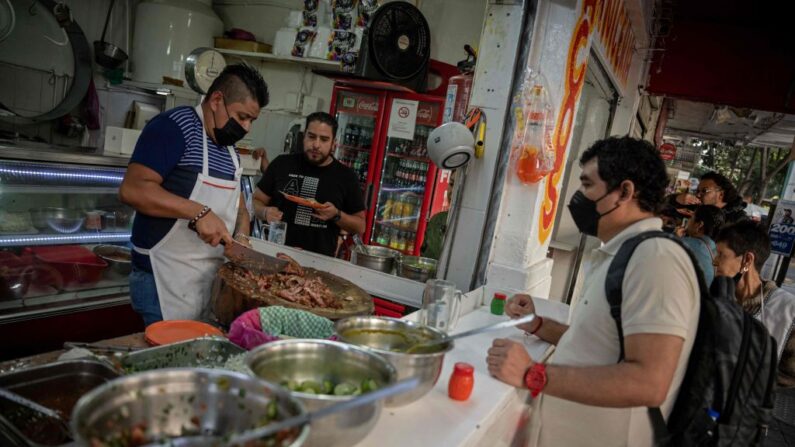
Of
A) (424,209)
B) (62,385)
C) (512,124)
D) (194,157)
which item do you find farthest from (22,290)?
(424,209)

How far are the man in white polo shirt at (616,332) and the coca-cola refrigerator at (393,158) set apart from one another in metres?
3.85

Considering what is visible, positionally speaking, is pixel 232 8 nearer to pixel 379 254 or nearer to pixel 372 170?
pixel 372 170

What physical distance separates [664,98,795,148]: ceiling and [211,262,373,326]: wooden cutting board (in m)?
8.87

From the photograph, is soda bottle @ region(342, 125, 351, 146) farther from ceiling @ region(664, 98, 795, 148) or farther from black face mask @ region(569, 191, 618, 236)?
ceiling @ region(664, 98, 795, 148)

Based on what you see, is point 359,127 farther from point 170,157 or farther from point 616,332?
point 616,332

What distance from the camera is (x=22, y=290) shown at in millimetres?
3381

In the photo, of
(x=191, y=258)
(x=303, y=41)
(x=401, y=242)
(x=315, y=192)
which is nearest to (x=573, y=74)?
(x=315, y=192)

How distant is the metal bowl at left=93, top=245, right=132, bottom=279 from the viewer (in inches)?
152

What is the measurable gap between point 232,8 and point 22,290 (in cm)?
599

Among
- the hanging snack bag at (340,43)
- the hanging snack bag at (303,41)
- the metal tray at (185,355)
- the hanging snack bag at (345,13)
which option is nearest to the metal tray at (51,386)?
the metal tray at (185,355)

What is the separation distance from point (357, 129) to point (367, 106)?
0.39 metres

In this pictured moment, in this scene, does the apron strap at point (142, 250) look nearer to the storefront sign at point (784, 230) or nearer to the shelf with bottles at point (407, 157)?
the shelf with bottles at point (407, 157)

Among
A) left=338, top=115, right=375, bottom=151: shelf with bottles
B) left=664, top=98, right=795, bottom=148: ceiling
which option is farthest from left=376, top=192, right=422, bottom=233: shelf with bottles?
left=664, top=98, right=795, bottom=148: ceiling

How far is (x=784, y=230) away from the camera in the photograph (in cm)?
627
